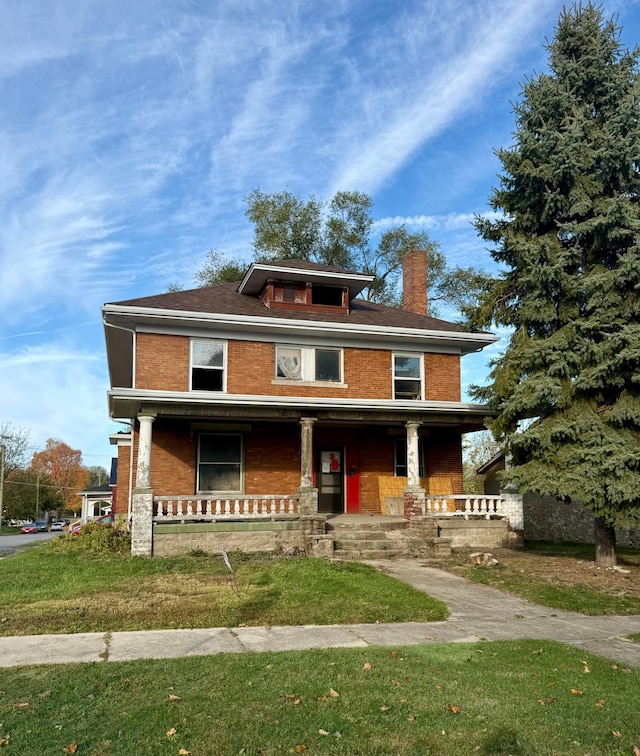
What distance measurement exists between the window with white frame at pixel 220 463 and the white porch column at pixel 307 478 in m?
2.72

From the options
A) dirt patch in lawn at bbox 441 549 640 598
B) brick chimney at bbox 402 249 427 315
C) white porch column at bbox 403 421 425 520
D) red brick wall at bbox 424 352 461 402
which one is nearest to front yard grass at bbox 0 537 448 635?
dirt patch in lawn at bbox 441 549 640 598

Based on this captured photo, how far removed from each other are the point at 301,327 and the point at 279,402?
306 cm

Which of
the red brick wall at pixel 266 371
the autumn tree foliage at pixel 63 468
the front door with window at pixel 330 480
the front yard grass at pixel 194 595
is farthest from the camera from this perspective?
the autumn tree foliage at pixel 63 468

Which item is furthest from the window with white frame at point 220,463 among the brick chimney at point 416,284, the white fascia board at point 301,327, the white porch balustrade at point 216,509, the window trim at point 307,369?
the brick chimney at point 416,284

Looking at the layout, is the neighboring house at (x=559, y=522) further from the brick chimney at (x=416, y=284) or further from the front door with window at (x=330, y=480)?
the brick chimney at (x=416, y=284)

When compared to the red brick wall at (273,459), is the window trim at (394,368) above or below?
above

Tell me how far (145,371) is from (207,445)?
2.76m

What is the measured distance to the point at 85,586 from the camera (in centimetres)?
1112

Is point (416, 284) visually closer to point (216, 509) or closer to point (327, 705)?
point (216, 509)

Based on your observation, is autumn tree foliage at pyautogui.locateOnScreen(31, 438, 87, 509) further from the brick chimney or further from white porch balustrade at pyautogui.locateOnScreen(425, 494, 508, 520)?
white porch balustrade at pyautogui.locateOnScreen(425, 494, 508, 520)

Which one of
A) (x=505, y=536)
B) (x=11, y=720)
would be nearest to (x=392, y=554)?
(x=505, y=536)

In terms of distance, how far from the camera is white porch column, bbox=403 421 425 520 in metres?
16.6

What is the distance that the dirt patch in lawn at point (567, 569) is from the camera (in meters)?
12.0

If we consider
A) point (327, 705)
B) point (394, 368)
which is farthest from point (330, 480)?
point (327, 705)
